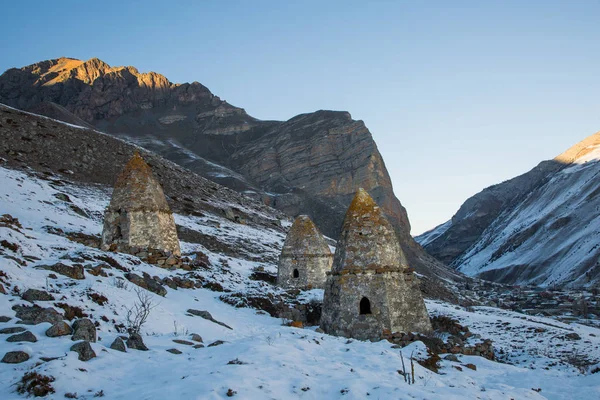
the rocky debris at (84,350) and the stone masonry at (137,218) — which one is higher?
the stone masonry at (137,218)

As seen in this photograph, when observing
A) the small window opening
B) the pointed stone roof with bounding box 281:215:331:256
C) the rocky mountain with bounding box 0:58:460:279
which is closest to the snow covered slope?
the small window opening

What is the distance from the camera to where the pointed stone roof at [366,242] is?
1318 centimetres

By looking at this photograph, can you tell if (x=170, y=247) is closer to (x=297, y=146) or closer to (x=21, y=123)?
(x=21, y=123)

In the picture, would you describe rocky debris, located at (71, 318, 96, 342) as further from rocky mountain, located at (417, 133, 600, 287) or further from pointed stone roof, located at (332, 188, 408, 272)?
rocky mountain, located at (417, 133, 600, 287)

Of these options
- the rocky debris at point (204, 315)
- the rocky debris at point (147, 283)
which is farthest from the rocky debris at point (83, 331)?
the rocky debris at point (147, 283)

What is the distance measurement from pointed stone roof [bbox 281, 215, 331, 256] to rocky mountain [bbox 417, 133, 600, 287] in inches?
1925

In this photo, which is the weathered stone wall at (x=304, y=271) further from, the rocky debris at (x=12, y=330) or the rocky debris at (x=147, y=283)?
the rocky debris at (x=12, y=330)

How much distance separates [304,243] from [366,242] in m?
10.2

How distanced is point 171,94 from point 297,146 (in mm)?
64809

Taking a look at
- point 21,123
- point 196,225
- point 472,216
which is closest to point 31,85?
point 21,123

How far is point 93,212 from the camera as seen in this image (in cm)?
3409

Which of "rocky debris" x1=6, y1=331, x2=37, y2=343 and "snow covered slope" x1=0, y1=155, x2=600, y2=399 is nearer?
"snow covered slope" x1=0, y1=155, x2=600, y2=399

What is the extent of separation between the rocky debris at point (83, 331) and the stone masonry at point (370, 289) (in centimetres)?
666

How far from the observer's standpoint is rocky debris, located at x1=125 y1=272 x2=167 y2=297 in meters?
14.2
